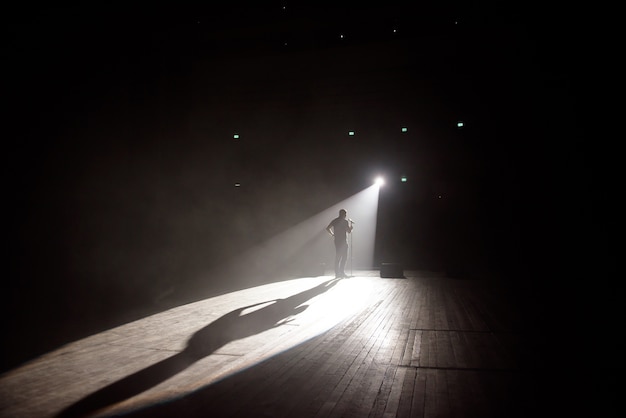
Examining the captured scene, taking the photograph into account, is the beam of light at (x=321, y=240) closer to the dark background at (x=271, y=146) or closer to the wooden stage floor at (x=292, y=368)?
the dark background at (x=271, y=146)

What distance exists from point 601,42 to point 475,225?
18.4 feet

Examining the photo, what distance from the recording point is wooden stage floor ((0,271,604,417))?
5.27 ft

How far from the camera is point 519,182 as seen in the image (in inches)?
386

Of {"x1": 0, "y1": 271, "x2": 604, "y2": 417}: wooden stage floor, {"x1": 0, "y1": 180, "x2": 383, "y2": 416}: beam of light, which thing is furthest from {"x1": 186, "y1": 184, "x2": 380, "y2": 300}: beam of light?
{"x1": 0, "y1": 271, "x2": 604, "y2": 417}: wooden stage floor

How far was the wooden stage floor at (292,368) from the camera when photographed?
161 cm

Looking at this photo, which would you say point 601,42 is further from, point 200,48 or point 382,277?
point 200,48

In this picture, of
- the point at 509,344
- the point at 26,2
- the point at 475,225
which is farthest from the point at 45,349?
A: the point at 475,225

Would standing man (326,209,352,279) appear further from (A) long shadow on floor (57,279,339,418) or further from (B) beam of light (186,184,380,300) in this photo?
(B) beam of light (186,184,380,300)

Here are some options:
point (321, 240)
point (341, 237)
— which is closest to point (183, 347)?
point (341, 237)

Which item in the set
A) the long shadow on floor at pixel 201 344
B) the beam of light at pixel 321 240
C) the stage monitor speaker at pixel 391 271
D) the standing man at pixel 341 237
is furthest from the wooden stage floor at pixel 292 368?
the beam of light at pixel 321 240

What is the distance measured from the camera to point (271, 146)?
38.3 feet

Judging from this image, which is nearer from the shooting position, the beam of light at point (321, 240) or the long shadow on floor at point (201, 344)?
the long shadow on floor at point (201, 344)

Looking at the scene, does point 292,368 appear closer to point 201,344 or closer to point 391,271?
point 201,344

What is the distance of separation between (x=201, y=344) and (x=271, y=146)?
9645 millimetres
